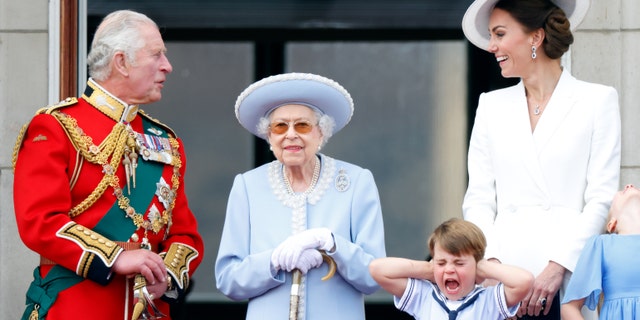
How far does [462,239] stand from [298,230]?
0.65m

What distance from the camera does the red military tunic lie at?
476cm

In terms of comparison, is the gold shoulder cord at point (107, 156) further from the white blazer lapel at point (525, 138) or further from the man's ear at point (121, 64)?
the white blazer lapel at point (525, 138)

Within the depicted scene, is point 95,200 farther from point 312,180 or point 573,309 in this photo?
point 573,309

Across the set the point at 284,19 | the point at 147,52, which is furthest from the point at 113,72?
the point at 284,19

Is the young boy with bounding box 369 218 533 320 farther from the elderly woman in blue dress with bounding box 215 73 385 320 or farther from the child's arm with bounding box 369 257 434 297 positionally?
the elderly woman in blue dress with bounding box 215 73 385 320

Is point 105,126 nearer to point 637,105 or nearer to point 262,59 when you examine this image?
point 637,105

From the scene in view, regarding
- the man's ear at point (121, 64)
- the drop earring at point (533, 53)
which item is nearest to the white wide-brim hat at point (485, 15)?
the drop earring at point (533, 53)

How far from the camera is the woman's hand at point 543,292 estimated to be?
4820 millimetres

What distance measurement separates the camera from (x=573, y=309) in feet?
15.8

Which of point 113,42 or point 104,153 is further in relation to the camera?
point 113,42

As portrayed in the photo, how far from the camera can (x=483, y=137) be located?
16.9 feet

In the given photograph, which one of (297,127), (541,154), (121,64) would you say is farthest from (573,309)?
(121,64)

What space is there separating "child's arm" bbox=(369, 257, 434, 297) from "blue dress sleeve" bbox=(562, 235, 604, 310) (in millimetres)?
505

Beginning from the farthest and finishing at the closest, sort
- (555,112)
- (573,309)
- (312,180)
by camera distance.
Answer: (312,180) → (555,112) → (573,309)
